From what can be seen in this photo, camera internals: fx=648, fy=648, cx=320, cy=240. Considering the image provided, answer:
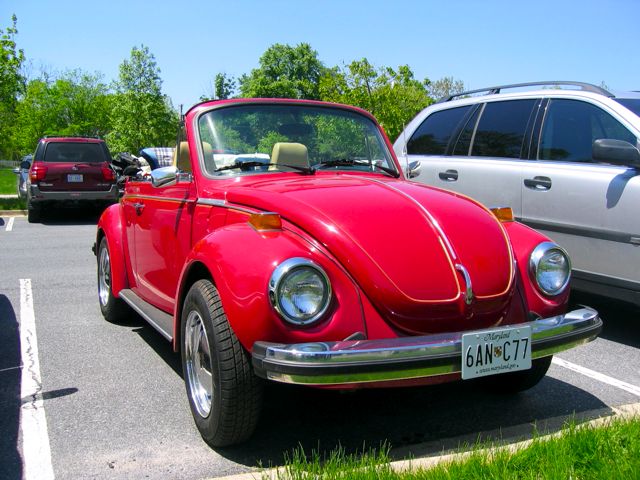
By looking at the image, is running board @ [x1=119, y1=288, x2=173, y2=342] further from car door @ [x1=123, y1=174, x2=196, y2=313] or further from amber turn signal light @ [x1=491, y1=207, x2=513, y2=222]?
amber turn signal light @ [x1=491, y1=207, x2=513, y2=222]

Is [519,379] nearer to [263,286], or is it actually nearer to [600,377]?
[600,377]

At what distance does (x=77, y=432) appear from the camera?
11.2 ft

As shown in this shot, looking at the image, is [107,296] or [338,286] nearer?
[338,286]

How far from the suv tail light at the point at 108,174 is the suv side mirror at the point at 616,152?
11694 millimetres

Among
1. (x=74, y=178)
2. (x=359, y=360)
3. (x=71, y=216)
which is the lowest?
(x=71, y=216)

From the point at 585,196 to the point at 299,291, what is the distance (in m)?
3.30

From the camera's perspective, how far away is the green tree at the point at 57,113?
40656 millimetres

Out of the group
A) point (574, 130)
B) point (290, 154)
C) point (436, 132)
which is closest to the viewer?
point (290, 154)

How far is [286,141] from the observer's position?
433 centimetres

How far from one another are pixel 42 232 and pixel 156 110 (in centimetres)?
2836

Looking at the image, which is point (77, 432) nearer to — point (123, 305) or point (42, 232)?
point (123, 305)

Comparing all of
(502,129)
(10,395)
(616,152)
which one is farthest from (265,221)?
(502,129)

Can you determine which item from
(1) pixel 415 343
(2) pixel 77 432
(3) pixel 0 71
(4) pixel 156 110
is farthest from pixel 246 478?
(4) pixel 156 110

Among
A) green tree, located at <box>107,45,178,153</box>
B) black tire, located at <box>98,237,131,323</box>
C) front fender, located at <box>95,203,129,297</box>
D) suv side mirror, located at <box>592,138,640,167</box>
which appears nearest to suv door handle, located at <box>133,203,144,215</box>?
front fender, located at <box>95,203,129,297</box>
